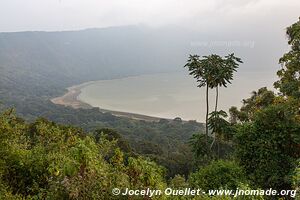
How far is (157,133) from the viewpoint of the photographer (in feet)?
196

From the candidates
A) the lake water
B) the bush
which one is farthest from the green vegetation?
the lake water

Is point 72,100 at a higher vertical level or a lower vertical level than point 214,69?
lower

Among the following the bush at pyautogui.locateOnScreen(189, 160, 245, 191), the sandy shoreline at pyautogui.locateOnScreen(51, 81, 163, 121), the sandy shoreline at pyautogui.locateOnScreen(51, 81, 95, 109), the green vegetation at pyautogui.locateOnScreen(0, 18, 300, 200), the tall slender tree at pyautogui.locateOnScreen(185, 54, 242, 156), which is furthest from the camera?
the sandy shoreline at pyautogui.locateOnScreen(51, 81, 95, 109)

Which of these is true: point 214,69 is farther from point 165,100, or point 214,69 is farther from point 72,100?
point 72,100

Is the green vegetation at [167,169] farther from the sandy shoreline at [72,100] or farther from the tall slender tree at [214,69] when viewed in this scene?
the sandy shoreline at [72,100]

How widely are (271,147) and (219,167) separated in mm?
1634

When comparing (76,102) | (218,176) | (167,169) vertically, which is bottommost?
(218,176)

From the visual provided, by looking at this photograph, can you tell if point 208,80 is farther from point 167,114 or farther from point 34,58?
point 34,58

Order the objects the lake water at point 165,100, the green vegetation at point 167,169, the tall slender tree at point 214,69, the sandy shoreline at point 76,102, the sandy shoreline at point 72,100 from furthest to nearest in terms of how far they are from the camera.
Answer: the sandy shoreline at point 72,100
the sandy shoreline at point 76,102
the lake water at point 165,100
the tall slender tree at point 214,69
the green vegetation at point 167,169

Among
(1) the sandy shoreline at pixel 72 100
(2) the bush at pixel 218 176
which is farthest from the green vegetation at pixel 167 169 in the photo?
(1) the sandy shoreline at pixel 72 100

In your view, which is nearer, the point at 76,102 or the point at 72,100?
the point at 76,102

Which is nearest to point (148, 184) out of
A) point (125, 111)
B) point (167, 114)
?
point (167, 114)

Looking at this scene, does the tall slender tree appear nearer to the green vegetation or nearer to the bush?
the green vegetation

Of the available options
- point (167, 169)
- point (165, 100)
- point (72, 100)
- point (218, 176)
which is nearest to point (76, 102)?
point (72, 100)
